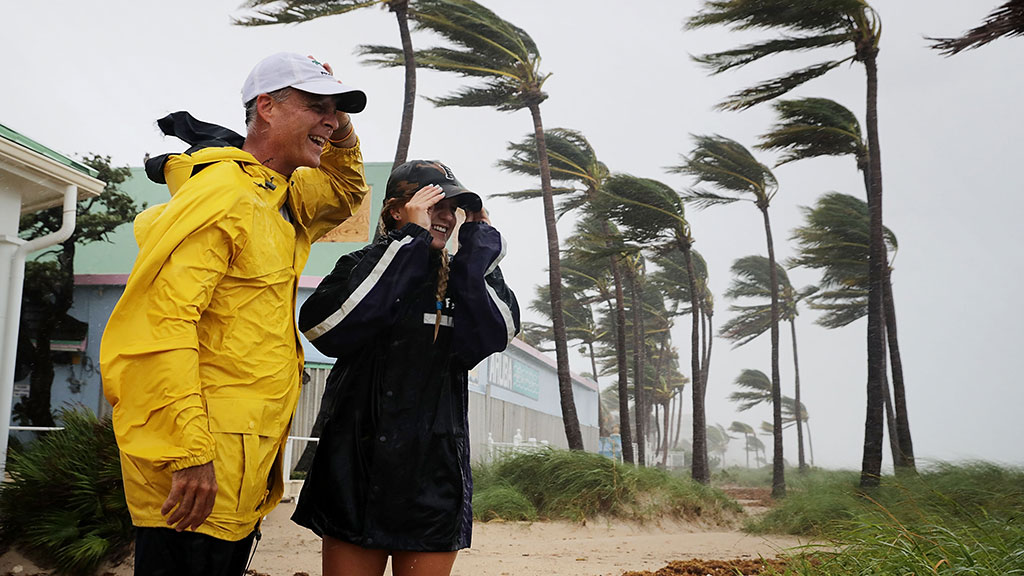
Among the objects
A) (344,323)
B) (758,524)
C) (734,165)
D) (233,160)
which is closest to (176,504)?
(344,323)

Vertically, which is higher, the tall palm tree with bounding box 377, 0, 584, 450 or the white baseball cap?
the tall palm tree with bounding box 377, 0, 584, 450

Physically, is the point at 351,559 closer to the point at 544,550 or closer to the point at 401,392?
the point at 401,392

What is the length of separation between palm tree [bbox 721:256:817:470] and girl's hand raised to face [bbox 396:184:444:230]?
140 ft

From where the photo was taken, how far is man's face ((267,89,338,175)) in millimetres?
2037

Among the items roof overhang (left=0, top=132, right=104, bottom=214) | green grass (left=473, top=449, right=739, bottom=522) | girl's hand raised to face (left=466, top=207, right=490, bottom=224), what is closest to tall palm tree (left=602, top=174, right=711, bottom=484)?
green grass (left=473, top=449, right=739, bottom=522)

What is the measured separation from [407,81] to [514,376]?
12.8 metres

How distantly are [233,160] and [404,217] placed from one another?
55 cm

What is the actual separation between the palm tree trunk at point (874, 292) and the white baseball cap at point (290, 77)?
1422cm

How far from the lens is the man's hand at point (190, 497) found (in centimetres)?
158

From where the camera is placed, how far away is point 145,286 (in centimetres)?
165

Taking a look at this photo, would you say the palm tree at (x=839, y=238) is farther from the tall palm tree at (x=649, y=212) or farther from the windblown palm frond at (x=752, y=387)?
the windblown palm frond at (x=752, y=387)

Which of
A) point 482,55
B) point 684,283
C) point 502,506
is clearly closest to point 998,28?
point 502,506

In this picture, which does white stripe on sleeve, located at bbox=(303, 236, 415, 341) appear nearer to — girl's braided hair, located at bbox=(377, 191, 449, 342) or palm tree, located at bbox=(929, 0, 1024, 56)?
girl's braided hair, located at bbox=(377, 191, 449, 342)

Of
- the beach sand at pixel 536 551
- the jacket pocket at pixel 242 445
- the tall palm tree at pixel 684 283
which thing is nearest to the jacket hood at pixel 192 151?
the jacket pocket at pixel 242 445
